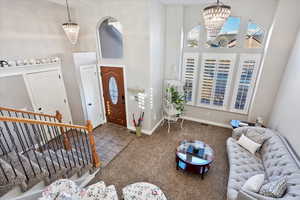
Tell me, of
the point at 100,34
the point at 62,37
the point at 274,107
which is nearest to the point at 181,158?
the point at 274,107

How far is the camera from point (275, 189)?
2.01m

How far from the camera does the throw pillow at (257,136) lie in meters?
3.15

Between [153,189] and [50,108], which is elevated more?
[50,108]

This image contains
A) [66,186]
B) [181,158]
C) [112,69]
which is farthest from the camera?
[112,69]

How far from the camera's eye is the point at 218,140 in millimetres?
4195

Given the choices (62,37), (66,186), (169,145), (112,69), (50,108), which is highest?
(62,37)

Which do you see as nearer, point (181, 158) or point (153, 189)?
point (153, 189)

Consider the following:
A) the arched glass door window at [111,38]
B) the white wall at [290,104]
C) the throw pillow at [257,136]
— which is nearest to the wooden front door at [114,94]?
the arched glass door window at [111,38]

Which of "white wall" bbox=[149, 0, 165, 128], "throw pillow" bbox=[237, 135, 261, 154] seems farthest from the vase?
"throw pillow" bbox=[237, 135, 261, 154]

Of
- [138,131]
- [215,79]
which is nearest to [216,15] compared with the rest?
[215,79]

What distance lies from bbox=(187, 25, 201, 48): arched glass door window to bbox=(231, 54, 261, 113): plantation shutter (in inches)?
52.7

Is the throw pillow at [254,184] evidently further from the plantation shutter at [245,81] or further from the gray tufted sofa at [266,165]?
the plantation shutter at [245,81]

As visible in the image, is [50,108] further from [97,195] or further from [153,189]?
[153,189]

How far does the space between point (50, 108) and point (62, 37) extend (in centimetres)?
204
